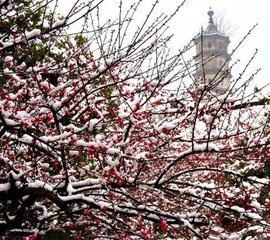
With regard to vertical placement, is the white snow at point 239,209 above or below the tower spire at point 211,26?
below

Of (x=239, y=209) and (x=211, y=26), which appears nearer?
(x=239, y=209)

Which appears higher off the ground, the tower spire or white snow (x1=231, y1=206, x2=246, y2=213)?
the tower spire

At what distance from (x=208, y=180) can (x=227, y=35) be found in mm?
46137

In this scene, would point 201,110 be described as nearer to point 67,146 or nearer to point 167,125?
point 167,125

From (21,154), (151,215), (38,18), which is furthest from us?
(38,18)

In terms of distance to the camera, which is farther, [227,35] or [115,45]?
[227,35]

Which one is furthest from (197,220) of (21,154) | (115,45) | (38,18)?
(38,18)

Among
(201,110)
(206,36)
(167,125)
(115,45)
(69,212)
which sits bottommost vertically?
(69,212)

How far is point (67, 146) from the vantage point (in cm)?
399

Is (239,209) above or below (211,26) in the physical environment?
below

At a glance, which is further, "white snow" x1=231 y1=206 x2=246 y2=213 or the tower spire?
the tower spire

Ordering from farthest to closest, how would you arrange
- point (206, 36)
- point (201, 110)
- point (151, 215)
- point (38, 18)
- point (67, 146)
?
1. point (206, 36)
2. point (38, 18)
3. point (151, 215)
4. point (201, 110)
5. point (67, 146)

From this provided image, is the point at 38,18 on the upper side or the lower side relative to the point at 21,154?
upper

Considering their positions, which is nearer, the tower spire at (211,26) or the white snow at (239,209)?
the white snow at (239,209)
